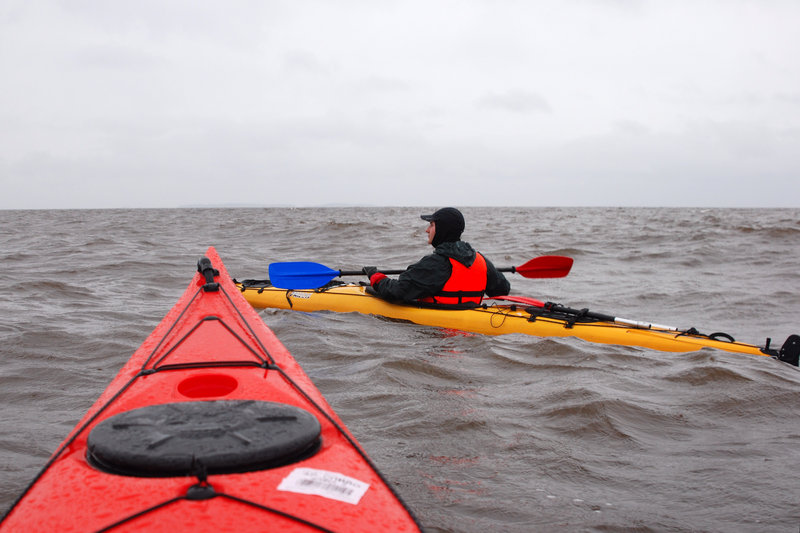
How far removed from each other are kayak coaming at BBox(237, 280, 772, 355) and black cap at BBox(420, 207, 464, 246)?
25.5 inches

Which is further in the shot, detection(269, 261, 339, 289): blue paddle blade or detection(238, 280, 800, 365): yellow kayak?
detection(269, 261, 339, 289): blue paddle blade

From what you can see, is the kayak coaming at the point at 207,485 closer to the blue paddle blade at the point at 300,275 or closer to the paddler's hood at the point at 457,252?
the paddler's hood at the point at 457,252

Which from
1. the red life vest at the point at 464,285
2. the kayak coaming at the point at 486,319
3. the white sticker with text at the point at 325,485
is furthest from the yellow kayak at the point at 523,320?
the white sticker with text at the point at 325,485

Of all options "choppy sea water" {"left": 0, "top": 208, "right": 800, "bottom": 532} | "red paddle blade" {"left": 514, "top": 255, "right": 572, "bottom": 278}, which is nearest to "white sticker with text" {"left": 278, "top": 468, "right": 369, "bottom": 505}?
"choppy sea water" {"left": 0, "top": 208, "right": 800, "bottom": 532}

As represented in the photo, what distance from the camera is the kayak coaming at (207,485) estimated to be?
1484mm

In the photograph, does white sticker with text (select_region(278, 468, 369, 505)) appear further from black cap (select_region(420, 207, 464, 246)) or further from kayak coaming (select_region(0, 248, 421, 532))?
black cap (select_region(420, 207, 464, 246))

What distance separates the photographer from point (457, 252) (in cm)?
539

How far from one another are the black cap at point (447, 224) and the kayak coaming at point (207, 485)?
325cm

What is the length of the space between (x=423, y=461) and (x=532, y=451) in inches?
21.1

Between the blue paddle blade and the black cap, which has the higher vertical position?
the black cap

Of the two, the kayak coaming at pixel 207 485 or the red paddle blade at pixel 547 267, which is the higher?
the red paddle blade at pixel 547 267

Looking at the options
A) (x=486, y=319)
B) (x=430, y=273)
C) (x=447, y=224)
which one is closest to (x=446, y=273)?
(x=430, y=273)

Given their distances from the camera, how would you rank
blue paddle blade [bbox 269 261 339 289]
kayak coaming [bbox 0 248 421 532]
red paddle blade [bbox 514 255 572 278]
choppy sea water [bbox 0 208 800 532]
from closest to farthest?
1. kayak coaming [bbox 0 248 421 532]
2. choppy sea water [bbox 0 208 800 532]
3. blue paddle blade [bbox 269 261 339 289]
4. red paddle blade [bbox 514 255 572 278]

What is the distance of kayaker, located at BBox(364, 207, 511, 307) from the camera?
546cm
